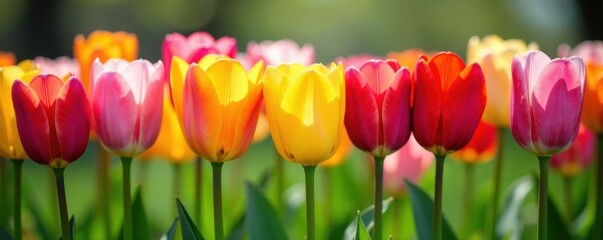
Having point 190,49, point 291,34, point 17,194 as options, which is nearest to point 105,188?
point 17,194

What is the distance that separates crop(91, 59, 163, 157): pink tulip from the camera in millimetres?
1344

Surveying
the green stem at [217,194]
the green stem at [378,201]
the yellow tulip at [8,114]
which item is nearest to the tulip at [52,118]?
the yellow tulip at [8,114]

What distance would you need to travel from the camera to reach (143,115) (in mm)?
1389

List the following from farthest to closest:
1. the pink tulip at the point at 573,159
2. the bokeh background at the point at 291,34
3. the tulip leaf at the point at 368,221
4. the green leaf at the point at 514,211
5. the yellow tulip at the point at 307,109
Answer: the bokeh background at the point at 291,34, the pink tulip at the point at 573,159, the green leaf at the point at 514,211, the tulip leaf at the point at 368,221, the yellow tulip at the point at 307,109

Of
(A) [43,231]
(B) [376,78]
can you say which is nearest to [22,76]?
(B) [376,78]

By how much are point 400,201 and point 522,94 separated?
1.07 metres

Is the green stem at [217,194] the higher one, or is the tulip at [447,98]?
the tulip at [447,98]

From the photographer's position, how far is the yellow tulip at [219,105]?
1.29 metres

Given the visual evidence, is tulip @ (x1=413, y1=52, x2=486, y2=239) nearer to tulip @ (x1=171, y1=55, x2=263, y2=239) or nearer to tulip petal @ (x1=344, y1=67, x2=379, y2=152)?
tulip petal @ (x1=344, y1=67, x2=379, y2=152)

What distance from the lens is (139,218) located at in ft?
5.74

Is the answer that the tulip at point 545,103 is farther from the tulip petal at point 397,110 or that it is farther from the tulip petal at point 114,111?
the tulip petal at point 114,111

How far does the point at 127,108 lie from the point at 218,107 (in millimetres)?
166

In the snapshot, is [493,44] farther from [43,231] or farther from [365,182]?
[43,231]

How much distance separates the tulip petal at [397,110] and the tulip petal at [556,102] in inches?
8.0
